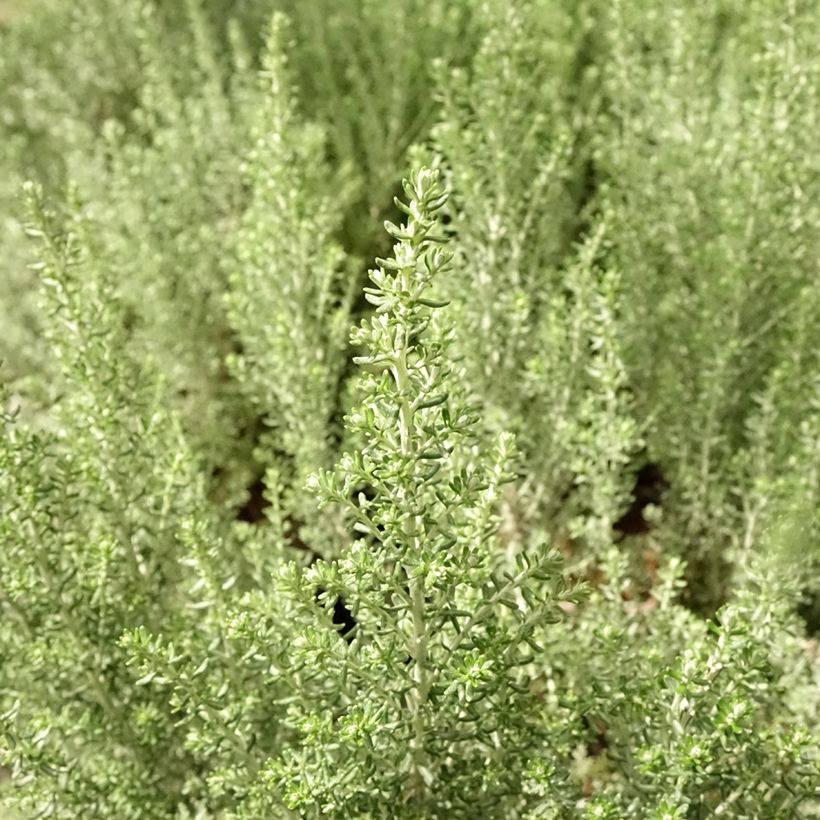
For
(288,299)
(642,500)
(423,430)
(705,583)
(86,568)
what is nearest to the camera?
(423,430)

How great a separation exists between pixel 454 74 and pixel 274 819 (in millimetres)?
1282

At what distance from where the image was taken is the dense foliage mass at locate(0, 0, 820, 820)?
1.05 metres

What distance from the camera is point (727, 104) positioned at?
2074mm

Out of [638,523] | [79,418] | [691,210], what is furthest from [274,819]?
[691,210]

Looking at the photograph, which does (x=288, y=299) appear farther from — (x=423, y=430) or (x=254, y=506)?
(x=423, y=430)

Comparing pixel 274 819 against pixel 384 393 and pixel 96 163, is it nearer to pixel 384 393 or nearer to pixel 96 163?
pixel 384 393

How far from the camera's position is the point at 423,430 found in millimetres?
914

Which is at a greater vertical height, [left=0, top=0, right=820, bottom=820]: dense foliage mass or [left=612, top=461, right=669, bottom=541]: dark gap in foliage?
[left=0, top=0, right=820, bottom=820]: dense foliage mass

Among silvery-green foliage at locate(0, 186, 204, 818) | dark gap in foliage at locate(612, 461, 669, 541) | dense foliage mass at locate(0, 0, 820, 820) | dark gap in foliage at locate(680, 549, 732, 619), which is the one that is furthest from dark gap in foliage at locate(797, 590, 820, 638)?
silvery-green foliage at locate(0, 186, 204, 818)

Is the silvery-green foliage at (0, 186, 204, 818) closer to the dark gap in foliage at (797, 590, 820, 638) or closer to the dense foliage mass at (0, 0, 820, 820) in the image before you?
the dense foliage mass at (0, 0, 820, 820)

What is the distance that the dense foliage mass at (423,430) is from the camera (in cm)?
105

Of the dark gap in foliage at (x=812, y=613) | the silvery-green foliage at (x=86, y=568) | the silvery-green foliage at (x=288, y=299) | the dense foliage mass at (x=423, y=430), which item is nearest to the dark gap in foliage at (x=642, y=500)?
the dense foliage mass at (x=423, y=430)

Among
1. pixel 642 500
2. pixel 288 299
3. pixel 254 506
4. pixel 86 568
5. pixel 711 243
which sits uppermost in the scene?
pixel 711 243

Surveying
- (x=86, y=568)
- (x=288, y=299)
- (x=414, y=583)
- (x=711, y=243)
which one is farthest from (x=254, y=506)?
(x=414, y=583)
